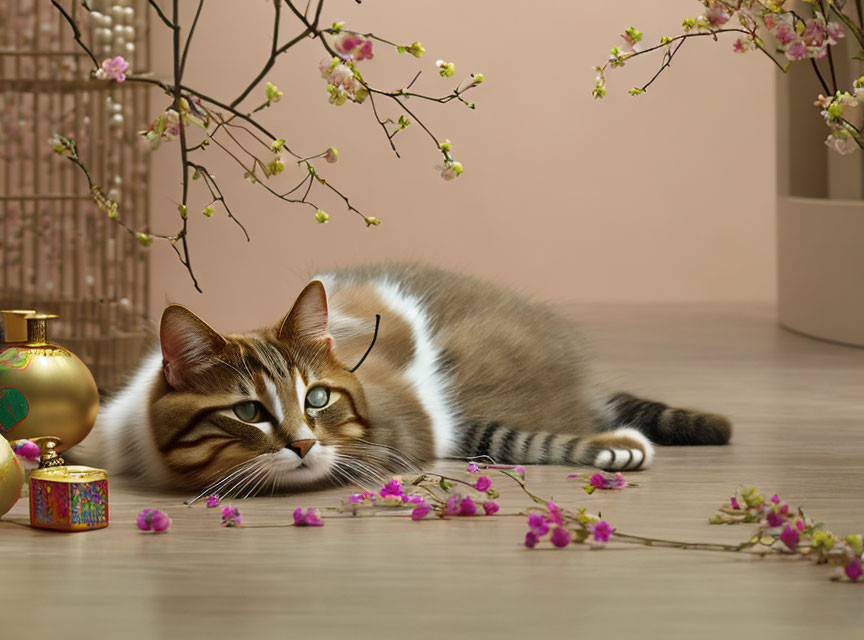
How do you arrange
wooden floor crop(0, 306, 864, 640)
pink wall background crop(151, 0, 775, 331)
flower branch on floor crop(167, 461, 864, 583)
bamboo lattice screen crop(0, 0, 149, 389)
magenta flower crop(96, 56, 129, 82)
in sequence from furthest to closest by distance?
1. pink wall background crop(151, 0, 775, 331)
2. bamboo lattice screen crop(0, 0, 149, 389)
3. magenta flower crop(96, 56, 129, 82)
4. flower branch on floor crop(167, 461, 864, 583)
5. wooden floor crop(0, 306, 864, 640)

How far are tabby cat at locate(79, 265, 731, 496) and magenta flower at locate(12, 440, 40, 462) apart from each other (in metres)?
0.11

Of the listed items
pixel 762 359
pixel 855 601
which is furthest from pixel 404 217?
pixel 855 601

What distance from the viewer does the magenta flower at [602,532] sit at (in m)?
1.04

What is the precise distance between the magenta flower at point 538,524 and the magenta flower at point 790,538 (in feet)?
0.69

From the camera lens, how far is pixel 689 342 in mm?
2850

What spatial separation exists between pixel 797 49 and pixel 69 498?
2.62 feet

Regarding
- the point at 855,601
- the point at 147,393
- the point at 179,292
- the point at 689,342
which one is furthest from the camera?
the point at 179,292

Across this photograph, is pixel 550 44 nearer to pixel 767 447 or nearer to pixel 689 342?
pixel 689 342

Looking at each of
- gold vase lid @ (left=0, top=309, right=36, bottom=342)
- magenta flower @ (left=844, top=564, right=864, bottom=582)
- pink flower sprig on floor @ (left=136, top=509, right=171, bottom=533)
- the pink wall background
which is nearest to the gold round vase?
gold vase lid @ (left=0, top=309, right=36, bottom=342)

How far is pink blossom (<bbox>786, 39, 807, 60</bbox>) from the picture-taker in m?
1.03

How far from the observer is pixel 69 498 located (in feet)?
3.59

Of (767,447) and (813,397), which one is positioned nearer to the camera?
(767,447)

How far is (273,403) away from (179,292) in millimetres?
2970

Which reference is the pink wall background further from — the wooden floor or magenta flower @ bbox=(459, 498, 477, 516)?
magenta flower @ bbox=(459, 498, 477, 516)
